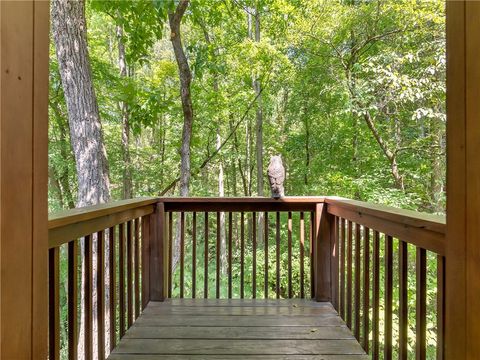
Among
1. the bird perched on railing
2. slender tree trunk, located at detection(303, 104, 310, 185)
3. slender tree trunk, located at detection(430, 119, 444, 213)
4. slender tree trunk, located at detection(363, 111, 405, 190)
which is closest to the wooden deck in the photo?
the bird perched on railing

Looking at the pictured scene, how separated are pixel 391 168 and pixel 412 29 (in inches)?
120

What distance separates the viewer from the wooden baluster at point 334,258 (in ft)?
8.88

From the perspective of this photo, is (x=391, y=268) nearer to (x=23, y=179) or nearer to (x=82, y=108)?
(x=23, y=179)

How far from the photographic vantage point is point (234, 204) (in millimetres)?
2979

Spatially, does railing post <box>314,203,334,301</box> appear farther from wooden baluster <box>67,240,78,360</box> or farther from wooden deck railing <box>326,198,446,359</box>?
wooden baluster <box>67,240,78,360</box>

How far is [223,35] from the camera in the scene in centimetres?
821

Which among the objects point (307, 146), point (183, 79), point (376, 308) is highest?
point (183, 79)

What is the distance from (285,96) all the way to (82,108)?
6698mm

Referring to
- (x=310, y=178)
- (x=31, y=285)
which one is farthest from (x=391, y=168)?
(x=31, y=285)

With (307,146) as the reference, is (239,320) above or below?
below

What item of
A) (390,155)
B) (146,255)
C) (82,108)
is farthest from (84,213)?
(390,155)

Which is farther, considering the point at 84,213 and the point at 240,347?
the point at 240,347

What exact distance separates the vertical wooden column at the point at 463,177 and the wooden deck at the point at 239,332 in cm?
117

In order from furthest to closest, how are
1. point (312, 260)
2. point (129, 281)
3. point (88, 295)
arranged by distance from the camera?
point (312, 260) < point (129, 281) < point (88, 295)
